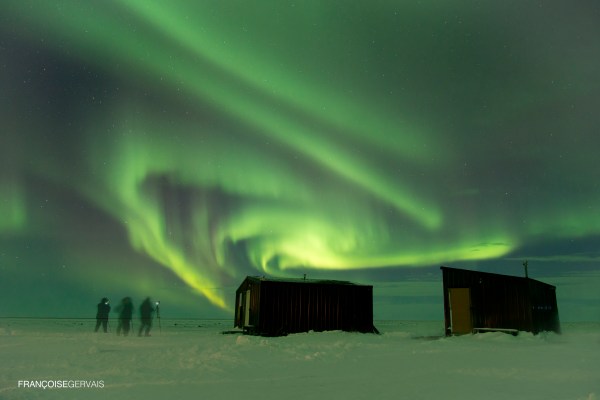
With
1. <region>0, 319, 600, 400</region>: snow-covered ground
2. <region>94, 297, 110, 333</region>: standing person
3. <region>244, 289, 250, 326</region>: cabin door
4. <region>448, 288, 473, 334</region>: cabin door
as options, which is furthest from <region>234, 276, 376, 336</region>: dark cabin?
<region>94, 297, 110, 333</region>: standing person

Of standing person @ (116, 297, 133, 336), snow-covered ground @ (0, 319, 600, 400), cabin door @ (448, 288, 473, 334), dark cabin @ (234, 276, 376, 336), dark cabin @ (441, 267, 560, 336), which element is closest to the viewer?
snow-covered ground @ (0, 319, 600, 400)

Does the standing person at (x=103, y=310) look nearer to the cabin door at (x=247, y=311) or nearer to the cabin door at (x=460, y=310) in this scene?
the cabin door at (x=247, y=311)

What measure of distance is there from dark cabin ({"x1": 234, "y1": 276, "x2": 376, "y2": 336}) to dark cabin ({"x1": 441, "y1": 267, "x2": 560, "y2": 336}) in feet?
15.2

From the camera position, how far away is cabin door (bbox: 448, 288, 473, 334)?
886 inches

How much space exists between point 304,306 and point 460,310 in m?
8.01

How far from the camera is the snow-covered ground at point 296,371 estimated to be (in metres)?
8.50

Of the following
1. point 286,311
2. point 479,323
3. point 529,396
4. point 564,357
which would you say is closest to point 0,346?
point 286,311

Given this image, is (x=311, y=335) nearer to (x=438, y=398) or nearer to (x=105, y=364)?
(x=105, y=364)

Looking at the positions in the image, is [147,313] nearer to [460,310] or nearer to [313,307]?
[313,307]

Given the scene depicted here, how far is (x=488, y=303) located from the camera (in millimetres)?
22516

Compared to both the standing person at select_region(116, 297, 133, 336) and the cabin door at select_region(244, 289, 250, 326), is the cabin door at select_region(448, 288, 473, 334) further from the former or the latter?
the standing person at select_region(116, 297, 133, 336)

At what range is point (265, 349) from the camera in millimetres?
16141

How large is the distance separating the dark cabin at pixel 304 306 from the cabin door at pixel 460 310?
4.49 m

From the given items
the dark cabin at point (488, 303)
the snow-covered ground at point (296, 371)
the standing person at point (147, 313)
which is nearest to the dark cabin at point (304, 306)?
the dark cabin at point (488, 303)
